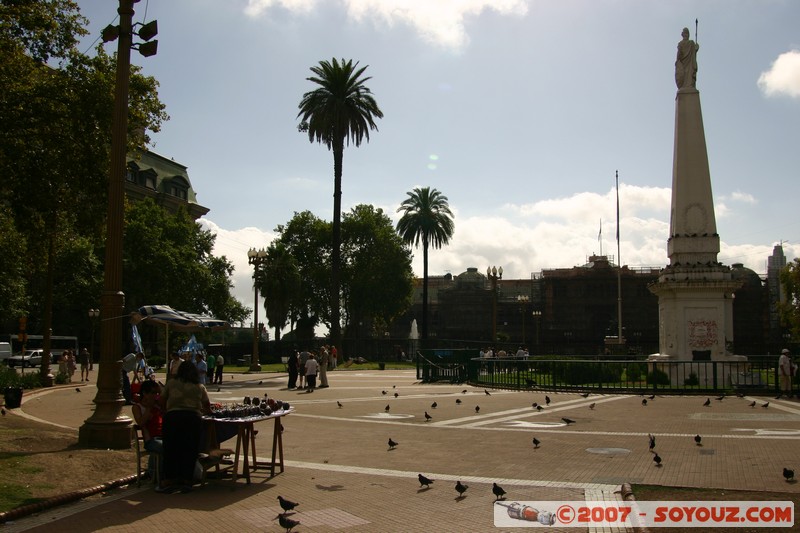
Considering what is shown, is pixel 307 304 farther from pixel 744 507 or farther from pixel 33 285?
pixel 744 507

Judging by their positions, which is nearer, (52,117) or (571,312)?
(52,117)

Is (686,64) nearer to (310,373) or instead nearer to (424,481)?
(310,373)

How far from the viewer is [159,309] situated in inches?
712

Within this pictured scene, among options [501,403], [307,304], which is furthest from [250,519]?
[307,304]

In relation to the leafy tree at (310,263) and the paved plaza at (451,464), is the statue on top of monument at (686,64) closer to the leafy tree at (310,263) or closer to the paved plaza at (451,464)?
the paved plaza at (451,464)

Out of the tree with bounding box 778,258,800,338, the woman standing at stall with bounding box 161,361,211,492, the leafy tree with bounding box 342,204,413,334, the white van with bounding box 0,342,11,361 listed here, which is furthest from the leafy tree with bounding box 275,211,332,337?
the woman standing at stall with bounding box 161,361,211,492

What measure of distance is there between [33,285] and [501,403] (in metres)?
47.2

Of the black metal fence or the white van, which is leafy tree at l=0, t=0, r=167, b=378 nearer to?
the black metal fence

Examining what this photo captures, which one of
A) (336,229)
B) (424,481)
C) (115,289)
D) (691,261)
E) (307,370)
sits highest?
(336,229)

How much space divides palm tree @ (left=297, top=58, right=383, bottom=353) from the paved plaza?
2758 centimetres

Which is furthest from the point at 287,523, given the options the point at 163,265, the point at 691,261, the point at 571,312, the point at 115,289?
the point at 571,312

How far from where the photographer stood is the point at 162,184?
75.4 meters

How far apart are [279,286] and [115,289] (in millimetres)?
47172

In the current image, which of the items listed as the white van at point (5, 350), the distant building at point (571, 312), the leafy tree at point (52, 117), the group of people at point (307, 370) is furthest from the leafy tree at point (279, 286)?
the leafy tree at point (52, 117)
